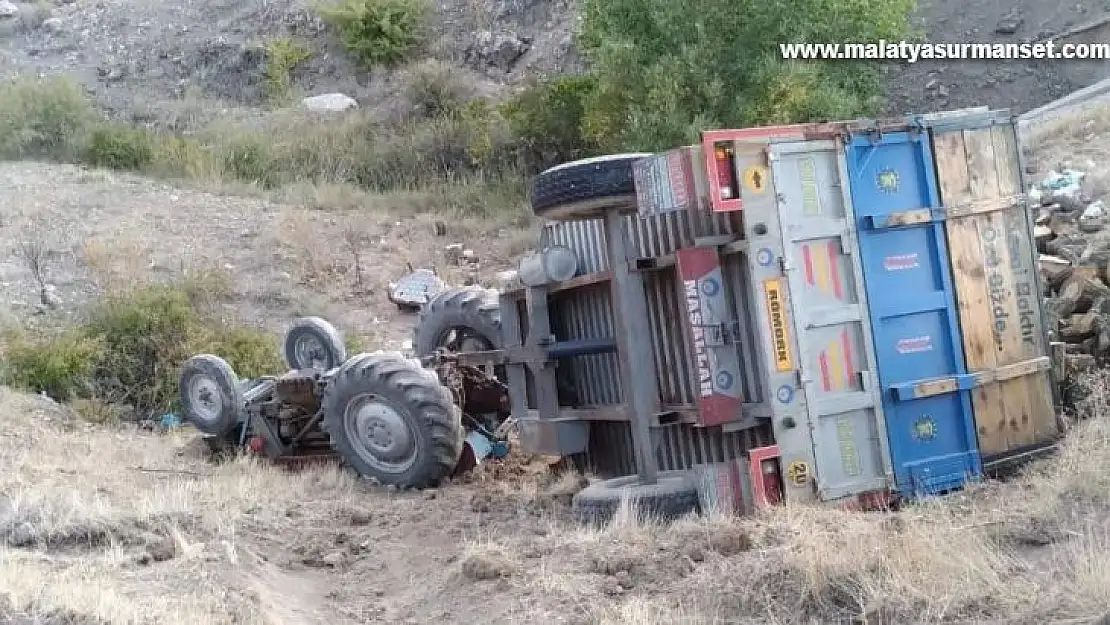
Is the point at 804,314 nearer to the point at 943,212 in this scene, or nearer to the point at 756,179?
the point at 756,179

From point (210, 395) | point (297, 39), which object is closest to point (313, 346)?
point (210, 395)

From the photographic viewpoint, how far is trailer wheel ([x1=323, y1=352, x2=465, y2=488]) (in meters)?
8.75

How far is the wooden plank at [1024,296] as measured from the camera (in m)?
7.69

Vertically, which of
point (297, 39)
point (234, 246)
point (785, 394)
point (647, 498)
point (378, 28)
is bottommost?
point (647, 498)

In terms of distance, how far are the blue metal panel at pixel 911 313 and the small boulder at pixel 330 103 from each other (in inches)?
849

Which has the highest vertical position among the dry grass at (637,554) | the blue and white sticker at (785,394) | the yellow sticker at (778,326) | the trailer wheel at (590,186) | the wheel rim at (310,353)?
the trailer wheel at (590,186)

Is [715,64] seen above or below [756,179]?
above

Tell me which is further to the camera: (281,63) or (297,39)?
(297,39)

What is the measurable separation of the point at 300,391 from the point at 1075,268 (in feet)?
20.7

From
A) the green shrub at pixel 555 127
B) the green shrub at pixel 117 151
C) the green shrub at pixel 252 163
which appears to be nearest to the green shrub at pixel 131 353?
the green shrub at pixel 252 163

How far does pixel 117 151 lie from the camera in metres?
23.4

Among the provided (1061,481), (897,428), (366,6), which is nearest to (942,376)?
(897,428)

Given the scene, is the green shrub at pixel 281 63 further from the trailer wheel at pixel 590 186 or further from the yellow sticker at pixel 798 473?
the yellow sticker at pixel 798 473

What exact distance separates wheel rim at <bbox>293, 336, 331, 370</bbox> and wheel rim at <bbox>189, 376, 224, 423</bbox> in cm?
113
